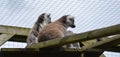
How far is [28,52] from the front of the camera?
14.2 feet

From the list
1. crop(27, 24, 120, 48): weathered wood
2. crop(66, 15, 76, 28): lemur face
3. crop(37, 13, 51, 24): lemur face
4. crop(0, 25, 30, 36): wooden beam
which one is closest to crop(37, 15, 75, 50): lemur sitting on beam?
crop(66, 15, 76, 28): lemur face

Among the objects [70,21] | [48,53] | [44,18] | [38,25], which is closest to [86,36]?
[48,53]

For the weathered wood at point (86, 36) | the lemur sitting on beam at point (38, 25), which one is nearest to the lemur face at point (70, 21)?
the lemur sitting on beam at point (38, 25)

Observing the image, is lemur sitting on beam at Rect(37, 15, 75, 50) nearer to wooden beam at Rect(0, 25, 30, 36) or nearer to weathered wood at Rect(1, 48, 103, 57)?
wooden beam at Rect(0, 25, 30, 36)

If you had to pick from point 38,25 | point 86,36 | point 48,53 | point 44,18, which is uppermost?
point 44,18

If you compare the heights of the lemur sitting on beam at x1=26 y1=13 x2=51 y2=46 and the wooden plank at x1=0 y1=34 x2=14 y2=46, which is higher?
the lemur sitting on beam at x1=26 y1=13 x2=51 y2=46

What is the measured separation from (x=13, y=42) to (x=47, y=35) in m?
0.65

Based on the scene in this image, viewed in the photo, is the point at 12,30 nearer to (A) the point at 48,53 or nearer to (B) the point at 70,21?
(A) the point at 48,53

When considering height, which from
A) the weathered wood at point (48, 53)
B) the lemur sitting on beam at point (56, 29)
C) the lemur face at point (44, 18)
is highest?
the lemur face at point (44, 18)

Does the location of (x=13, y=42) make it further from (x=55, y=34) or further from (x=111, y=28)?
(x=111, y=28)

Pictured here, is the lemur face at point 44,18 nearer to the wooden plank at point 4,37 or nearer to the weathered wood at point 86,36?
the wooden plank at point 4,37

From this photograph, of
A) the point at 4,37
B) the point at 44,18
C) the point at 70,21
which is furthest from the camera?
the point at 44,18

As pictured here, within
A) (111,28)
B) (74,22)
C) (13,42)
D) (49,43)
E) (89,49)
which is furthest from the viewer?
(74,22)

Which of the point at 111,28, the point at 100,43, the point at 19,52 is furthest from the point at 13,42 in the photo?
the point at 111,28
